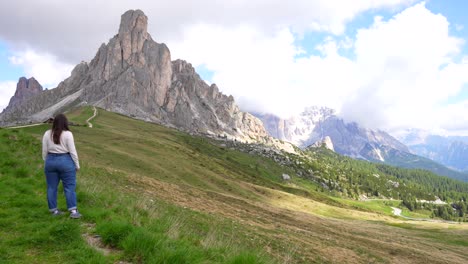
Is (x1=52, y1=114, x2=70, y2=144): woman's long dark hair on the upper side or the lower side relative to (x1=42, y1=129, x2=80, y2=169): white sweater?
upper

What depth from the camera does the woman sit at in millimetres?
12145

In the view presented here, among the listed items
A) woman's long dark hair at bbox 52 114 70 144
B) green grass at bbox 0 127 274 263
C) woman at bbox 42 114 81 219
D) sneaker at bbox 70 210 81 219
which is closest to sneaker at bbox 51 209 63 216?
woman at bbox 42 114 81 219

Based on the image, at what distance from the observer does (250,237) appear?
21.5 metres

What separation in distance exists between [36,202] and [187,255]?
26.5 feet

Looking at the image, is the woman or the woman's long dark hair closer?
the woman

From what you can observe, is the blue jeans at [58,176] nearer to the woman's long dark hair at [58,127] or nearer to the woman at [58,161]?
the woman at [58,161]

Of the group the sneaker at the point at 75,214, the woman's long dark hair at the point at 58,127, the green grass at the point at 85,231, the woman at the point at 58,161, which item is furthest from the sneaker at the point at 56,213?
the woman's long dark hair at the point at 58,127

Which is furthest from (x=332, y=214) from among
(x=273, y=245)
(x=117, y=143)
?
(x=273, y=245)

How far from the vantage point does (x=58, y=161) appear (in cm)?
1229

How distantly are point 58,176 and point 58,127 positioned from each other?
186 cm

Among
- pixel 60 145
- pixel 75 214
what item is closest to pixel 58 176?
pixel 60 145

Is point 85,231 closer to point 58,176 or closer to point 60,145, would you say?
point 58,176

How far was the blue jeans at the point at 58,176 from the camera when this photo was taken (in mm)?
12109

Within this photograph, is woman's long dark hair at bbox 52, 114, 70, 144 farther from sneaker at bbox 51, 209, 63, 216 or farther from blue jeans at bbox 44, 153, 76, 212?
sneaker at bbox 51, 209, 63, 216
